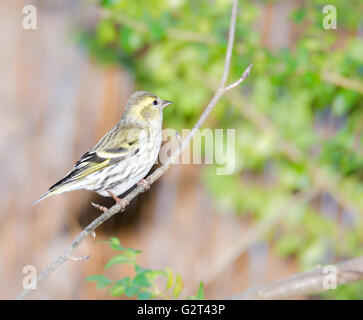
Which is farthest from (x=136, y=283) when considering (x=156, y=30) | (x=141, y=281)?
(x=156, y=30)

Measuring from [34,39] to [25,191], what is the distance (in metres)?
1.06

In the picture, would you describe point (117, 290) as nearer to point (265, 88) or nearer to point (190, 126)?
point (265, 88)

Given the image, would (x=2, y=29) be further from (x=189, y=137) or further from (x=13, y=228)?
(x=189, y=137)

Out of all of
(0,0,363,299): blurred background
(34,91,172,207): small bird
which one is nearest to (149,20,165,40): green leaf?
(0,0,363,299): blurred background

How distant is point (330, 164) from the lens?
135 inches

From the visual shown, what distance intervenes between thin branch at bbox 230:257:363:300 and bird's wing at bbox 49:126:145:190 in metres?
0.62

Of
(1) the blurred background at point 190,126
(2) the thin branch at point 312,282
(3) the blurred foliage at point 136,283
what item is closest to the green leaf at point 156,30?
(1) the blurred background at point 190,126

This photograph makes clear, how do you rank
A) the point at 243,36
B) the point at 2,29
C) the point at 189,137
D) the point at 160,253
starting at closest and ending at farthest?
the point at 189,137 → the point at 243,36 → the point at 2,29 → the point at 160,253

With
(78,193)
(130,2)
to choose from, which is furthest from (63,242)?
(130,2)

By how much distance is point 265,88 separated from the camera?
10.6 feet

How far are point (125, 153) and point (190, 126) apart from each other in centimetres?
215

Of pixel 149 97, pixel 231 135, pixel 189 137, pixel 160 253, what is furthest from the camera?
pixel 160 253

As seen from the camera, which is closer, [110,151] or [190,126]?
[110,151]

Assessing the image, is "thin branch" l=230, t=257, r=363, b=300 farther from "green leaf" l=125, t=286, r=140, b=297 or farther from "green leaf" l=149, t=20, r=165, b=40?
"green leaf" l=149, t=20, r=165, b=40
